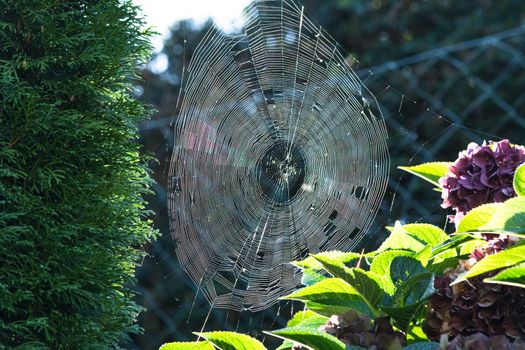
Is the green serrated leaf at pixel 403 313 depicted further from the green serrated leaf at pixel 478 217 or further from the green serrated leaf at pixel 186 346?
the green serrated leaf at pixel 186 346

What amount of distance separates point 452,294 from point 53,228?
98cm

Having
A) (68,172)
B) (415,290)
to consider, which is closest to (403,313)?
(415,290)

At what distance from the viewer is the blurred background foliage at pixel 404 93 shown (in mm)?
3789

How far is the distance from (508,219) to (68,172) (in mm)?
1177

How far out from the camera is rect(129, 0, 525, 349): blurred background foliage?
3.79 m

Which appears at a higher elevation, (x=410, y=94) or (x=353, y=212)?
(x=410, y=94)

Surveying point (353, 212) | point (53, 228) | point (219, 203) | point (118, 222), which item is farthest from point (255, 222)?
point (53, 228)

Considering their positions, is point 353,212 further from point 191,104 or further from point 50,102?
point 50,102

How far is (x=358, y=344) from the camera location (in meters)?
A: 1.28

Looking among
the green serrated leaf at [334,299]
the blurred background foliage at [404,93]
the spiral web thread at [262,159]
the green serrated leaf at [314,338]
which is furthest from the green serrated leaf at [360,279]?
the blurred background foliage at [404,93]

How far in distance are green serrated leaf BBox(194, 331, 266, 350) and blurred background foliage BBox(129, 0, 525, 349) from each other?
1.99 meters

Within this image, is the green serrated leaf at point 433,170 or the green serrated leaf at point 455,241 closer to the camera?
the green serrated leaf at point 455,241

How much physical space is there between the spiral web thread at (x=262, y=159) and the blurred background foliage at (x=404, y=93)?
1.38ft

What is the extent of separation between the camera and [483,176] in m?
1.48
